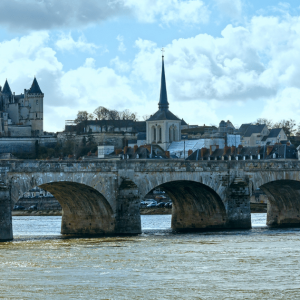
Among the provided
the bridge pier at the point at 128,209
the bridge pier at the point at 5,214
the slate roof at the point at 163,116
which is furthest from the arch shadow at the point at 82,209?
the slate roof at the point at 163,116

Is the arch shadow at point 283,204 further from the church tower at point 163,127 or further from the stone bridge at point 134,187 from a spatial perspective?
the church tower at point 163,127

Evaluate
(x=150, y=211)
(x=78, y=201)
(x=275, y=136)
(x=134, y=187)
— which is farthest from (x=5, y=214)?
(x=275, y=136)

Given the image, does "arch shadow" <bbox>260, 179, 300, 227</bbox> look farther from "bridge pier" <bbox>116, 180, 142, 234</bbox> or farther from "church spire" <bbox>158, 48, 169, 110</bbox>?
"church spire" <bbox>158, 48, 169, 110</bbox>

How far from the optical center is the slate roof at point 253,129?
547ft

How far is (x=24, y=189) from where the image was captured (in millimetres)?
47125

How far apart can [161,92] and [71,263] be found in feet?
400

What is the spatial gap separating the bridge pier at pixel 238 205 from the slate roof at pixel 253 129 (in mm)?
110711

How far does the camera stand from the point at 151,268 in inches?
1378

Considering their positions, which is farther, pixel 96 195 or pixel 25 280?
pixel 96 195

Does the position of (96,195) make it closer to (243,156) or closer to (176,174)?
(176,174)

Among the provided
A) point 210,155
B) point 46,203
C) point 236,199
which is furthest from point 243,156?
point 236,199

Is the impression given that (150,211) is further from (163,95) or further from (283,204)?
(163,95)

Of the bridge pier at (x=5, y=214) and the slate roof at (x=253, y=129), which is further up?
the slate roof at (x=253, y=129)

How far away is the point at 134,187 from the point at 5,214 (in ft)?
31.8
